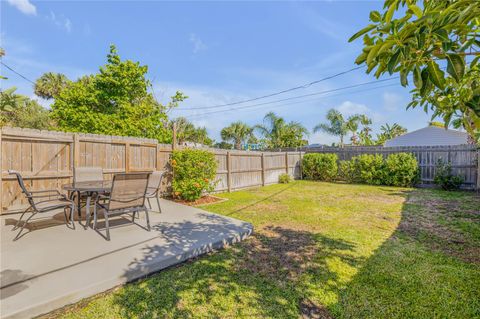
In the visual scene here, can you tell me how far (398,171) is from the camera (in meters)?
10.2

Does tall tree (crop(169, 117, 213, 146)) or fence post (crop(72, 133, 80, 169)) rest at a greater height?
tall tree (crop(169, 117, 213, 146))

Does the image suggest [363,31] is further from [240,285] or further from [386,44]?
[240,285]

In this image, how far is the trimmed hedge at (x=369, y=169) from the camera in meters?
10.1

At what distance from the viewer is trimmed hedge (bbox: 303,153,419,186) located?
10.1 m

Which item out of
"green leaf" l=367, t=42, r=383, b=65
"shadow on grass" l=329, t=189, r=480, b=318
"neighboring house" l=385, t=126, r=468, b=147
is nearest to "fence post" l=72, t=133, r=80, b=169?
"shadow on grass" l=329, t=189, r=480, b=318

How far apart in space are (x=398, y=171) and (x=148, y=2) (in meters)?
12.2

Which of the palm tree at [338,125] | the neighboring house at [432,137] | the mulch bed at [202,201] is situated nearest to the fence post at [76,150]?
the mulch bed at [202,201]

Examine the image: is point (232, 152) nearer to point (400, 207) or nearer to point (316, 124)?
point (400, 207)

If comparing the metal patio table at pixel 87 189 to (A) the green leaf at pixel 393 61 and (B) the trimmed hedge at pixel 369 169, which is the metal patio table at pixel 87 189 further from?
(B) the trimmed hedge at pixel 369 169

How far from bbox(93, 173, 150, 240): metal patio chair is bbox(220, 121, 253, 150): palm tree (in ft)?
68.9

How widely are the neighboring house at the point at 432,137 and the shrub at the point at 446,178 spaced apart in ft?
37.8

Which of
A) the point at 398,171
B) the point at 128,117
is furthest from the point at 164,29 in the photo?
the point at 398,171

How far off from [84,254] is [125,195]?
1.01 m

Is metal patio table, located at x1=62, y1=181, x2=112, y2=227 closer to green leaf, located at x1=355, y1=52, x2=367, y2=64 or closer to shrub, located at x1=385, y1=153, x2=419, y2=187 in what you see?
green leaf, located at x1=355, y1=52, x2=367, y2=64
